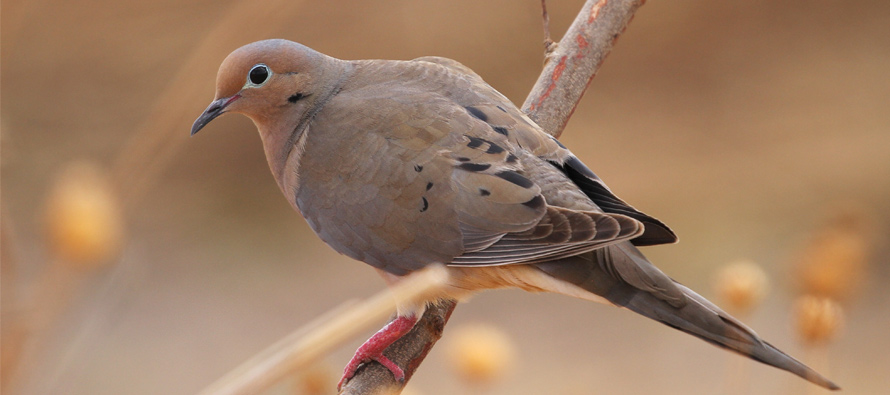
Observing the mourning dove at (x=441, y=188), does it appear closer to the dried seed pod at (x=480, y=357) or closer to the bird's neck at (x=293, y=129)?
the bird's neck at (x=293, y=129)

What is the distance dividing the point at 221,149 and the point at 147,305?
3.30 ft

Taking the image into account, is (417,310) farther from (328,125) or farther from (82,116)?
(82,116)

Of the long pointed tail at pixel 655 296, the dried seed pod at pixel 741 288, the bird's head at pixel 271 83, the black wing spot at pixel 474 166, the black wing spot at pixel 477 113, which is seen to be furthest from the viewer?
the bird's head at pixel 271 83

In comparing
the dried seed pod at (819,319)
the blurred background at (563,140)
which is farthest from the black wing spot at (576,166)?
the blurred background at (563,140)

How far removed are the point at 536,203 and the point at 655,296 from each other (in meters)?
0.31

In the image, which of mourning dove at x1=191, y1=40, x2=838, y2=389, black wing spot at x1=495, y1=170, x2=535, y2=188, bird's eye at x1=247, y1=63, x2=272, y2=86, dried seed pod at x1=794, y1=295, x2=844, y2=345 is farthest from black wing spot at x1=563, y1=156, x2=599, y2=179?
dried seed pod at x1=794, y1=295, x2=844, y2=345

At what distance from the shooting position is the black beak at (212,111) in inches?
77.2

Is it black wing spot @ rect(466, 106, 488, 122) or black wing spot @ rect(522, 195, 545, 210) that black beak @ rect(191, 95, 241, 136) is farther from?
black wing spot @ rect(522, 195, 545, 210)

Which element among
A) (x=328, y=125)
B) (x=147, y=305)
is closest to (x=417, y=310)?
(x=328, y=125)

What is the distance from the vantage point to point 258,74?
2023 mm

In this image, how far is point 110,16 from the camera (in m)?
4.18

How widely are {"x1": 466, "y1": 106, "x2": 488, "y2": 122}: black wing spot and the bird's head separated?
1.31 ft

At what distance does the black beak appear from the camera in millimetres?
1961

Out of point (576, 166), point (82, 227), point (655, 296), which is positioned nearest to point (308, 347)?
point (82, 227)
